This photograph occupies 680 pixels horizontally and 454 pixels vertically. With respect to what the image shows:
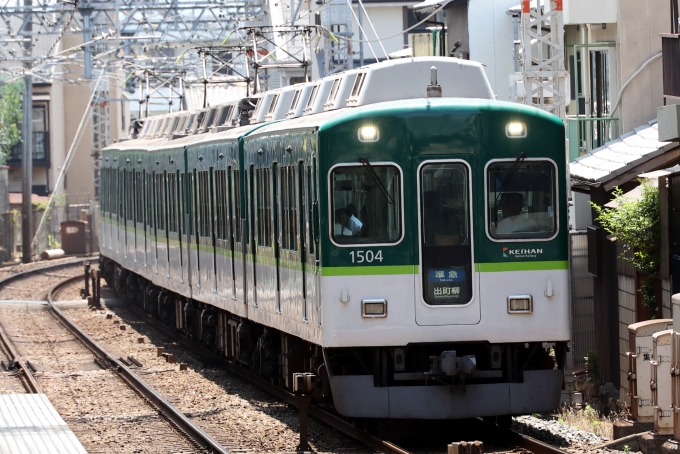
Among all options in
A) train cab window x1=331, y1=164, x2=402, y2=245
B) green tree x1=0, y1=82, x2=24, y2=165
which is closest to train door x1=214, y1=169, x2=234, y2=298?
train cab window x1=331, y1=164, x2=402, y2=245

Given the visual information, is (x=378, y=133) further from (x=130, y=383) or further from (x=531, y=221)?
(x=130, y=383)

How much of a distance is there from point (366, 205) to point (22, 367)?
24.0ft

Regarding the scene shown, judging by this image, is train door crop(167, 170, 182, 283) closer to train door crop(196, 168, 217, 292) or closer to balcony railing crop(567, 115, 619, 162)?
train door crop(196, 168, 217, 292)

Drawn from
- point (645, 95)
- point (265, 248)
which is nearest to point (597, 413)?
point (265, 248)

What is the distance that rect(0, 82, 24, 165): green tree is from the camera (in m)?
51.6

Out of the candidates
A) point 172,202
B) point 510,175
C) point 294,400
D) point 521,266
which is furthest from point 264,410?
point 172,202

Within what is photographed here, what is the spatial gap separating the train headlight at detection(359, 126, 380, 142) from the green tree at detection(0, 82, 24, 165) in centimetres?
4185

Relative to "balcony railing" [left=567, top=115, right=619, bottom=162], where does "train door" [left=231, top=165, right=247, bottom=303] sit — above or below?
below

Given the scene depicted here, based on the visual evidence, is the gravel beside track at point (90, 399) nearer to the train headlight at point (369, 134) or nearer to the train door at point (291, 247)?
the train door at point (291, 247)

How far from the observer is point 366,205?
382 inches

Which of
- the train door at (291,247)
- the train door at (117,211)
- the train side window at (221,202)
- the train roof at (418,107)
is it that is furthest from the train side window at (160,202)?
the train roof at (418,107)

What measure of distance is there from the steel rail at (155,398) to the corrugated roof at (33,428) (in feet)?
3.10

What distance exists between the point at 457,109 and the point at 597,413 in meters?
3.38

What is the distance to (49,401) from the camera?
42.9 feet
